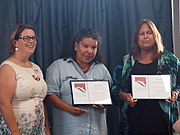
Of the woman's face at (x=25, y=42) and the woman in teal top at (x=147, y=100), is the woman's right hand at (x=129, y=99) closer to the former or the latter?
the woman in teal top at (x=147, y=100)

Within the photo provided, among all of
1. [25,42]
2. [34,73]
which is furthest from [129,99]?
[25,42]

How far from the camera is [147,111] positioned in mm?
2115

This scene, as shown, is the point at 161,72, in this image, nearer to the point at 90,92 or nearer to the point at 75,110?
the point at 90,92

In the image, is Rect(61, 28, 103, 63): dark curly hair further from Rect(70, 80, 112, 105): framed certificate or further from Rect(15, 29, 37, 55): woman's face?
Rect(15, 29, 37, 55): woman's face

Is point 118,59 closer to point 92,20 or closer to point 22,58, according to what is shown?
point 92,20

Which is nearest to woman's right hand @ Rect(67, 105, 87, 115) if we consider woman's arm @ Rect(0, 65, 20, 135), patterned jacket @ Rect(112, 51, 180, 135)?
patterned jacket @ Rect(112, 51, 180, 135)

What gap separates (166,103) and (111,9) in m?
0.95

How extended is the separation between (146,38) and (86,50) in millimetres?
419

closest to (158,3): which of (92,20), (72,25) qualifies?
(92,20)

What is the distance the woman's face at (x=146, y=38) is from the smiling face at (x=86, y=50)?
31 cm

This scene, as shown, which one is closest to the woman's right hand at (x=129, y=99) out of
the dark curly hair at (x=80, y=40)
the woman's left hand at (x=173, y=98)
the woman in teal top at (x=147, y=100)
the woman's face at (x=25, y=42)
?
the woman in teal top at (x=147, y=100)

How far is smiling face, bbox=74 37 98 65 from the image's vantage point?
7.12 ft

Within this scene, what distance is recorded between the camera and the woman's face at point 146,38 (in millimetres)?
2154

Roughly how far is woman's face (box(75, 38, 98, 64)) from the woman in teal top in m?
0.25
